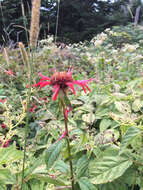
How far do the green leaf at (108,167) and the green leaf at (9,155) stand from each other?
0.23 m

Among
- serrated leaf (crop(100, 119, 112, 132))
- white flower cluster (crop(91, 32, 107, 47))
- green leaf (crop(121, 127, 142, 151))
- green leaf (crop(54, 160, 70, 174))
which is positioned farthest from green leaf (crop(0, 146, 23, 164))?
white flower cluster (crop(91, 32, 107, 47))

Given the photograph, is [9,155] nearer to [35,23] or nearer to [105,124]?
[35,23]

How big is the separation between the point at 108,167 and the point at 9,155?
30cm

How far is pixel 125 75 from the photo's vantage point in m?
1.96

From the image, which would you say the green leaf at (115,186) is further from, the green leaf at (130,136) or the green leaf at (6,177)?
the green leaf at (6,177)

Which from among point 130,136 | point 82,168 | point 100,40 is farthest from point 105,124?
point 100,40

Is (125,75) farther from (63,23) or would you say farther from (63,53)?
(63,23)

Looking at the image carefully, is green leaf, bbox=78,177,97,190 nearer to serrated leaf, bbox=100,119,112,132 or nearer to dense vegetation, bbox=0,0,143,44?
serrated leaf, bbox=100,119,112,132

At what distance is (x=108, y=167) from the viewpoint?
65cm

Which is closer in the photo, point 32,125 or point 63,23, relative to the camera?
point 32,125

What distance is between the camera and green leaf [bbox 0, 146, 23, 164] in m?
0.57

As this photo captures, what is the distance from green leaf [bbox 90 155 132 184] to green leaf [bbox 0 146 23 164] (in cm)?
23

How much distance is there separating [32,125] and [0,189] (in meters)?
0.88

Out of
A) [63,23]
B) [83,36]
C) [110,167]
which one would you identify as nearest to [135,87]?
[110,167]
